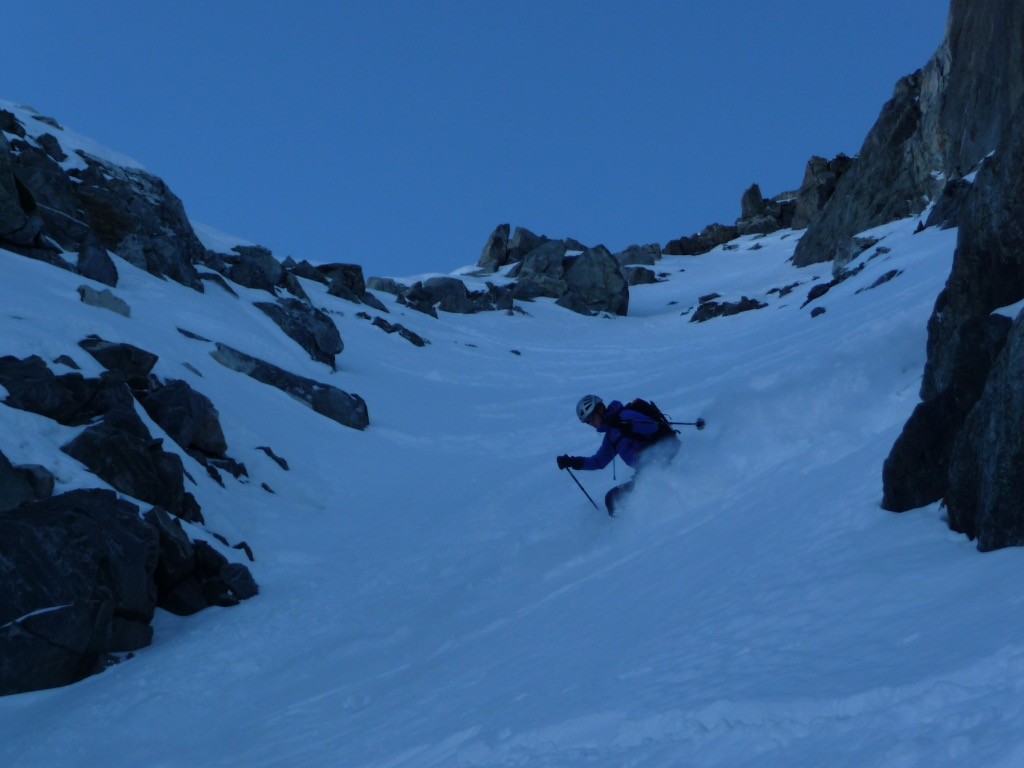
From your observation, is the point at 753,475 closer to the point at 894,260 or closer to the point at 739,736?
the point at 739,736

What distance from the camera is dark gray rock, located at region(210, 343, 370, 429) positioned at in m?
22.8

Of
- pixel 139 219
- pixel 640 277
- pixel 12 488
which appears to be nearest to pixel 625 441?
pixel 12 488

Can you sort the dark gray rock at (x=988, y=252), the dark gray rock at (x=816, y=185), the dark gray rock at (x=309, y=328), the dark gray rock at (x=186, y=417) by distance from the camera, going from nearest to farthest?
the dark gray rock at (x=988, y=252), the dark gray rock at (x=186, y=417), the dark gray rock at (x=309, y=328), the dark gray rock at (x=816, y=185)

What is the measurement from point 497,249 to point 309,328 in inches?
2035

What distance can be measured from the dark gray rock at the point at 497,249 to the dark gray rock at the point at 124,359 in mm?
63670

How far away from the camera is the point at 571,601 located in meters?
8.46

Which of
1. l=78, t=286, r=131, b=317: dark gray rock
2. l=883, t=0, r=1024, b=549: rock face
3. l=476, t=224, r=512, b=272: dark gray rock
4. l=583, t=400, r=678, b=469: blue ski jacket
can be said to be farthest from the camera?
l=476, t=224, r=512, b=272: dark gray rock

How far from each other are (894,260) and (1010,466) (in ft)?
76.5

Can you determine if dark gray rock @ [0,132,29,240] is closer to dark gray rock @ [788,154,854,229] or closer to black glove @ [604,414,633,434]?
black glove @ [604,414,633,434]

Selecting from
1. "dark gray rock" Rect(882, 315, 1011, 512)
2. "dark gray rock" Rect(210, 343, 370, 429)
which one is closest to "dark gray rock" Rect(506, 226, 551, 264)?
"dark gray rock" Rect(210, 343, 370, 429)

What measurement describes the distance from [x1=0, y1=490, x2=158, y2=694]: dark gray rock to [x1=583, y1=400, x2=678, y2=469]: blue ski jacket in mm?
5294

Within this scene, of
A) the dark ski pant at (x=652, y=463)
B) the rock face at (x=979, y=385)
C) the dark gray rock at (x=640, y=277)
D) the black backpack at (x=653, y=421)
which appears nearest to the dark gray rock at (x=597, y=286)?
the dark gray rock at (x=640, y=277)

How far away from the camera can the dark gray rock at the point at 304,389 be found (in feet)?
74.7

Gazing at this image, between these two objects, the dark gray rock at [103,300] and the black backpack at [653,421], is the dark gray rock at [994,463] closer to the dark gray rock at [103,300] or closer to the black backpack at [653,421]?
the black backpack at [653,421]
